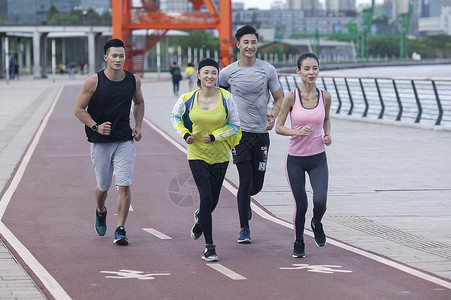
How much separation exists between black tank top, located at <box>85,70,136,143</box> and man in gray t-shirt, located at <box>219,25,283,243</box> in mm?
877

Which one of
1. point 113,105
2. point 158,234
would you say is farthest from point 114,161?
point 158,234

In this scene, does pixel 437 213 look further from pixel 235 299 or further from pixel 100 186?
pixel 235 299

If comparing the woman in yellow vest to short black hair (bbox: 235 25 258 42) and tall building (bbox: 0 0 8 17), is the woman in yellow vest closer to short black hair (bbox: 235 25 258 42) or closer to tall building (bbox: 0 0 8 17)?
short black hair (bbox: 235 25 258 42)

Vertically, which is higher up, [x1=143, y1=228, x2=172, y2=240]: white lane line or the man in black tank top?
the man in black tank top

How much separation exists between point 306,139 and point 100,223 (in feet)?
7.28

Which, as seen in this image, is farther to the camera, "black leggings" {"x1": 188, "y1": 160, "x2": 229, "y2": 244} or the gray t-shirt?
the gray t-shirt

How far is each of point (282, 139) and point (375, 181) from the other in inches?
306

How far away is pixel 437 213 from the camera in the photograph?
10656mm

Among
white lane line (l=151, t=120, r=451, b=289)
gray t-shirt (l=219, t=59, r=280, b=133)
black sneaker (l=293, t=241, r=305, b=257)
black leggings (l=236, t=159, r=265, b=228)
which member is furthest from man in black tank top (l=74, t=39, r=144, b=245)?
white lane line (l=151, t=120, r=451, b=289)

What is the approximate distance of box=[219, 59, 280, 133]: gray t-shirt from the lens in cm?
860

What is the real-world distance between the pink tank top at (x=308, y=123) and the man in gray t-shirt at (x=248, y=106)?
56 cm

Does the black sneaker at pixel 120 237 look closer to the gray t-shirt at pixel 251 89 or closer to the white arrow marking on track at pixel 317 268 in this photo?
the gray t-shirt at pixel 251 89

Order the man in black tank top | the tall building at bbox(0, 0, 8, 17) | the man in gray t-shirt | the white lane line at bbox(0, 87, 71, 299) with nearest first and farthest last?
the white lane line at bbox(0, 87, 71, 299) < the man in black tank top < the man in gray t-shirt < the tall building at bbox(0, 0, 8, 17)

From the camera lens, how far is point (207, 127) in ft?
26.0
